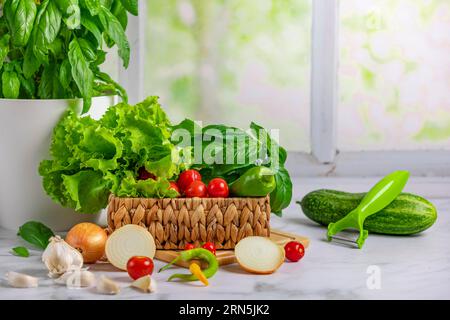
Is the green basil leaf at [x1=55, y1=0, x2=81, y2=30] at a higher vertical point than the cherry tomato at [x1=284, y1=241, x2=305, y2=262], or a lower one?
higher

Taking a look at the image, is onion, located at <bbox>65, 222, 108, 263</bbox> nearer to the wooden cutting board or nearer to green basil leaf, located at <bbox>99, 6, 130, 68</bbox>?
the wooden cutting board

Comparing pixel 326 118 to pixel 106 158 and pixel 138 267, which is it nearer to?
pixel 106 158

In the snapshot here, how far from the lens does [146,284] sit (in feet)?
4.36

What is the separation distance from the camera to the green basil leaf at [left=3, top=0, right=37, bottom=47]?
1.55 metres

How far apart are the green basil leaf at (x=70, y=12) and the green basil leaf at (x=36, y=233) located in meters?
0.43

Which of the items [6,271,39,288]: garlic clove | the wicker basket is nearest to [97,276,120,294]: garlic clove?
[6,271,39,288]: garlic clove

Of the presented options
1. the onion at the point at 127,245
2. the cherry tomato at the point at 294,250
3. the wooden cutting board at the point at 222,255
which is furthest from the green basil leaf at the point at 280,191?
the onion at the point at 127,245

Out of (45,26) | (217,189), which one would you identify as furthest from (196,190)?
(45,26)

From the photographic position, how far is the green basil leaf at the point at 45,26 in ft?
5.17

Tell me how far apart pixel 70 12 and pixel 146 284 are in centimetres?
61

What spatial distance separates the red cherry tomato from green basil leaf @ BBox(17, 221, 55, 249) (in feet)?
0.98

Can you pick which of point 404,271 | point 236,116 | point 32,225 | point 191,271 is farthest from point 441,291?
point 236,116

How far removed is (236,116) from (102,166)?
699 mm

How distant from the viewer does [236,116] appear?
2.20 meters
